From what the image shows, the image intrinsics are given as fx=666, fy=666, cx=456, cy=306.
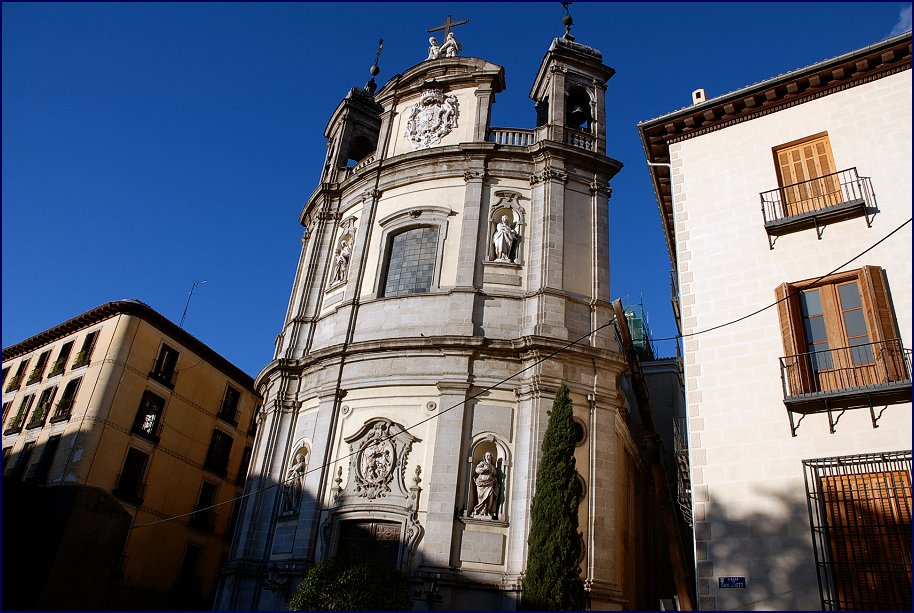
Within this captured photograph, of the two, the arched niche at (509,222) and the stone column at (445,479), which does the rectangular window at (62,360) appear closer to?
the stone column at (445,479)

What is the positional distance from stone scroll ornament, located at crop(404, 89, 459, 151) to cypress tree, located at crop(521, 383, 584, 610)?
11288 millimetres

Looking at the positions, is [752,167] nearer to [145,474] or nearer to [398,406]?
[398,406]

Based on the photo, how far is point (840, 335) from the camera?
33.0 ft

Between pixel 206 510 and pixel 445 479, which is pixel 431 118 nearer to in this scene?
pixel 445 479

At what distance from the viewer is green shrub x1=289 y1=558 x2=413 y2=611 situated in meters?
12.8

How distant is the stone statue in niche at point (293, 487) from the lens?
56.5 feet

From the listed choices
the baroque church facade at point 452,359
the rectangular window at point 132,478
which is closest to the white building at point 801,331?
the baroque church facade at point 452,359

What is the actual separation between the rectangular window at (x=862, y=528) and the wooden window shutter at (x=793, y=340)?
120cm

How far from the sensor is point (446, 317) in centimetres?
1764

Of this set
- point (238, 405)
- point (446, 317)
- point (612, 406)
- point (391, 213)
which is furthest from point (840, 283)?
point (238, 405)

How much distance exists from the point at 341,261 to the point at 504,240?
17.9 feet

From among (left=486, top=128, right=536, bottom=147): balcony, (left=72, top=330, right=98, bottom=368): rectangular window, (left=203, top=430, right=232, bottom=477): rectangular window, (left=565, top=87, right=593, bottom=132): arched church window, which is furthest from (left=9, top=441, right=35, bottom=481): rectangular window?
(left=565, top=87, right=593, bottom=132): arched church window

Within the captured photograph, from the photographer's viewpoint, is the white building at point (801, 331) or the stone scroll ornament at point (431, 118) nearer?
the white building at point (801, 331)

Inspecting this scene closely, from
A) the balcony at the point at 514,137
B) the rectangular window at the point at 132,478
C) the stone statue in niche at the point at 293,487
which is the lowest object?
the stone statue in niche at the point at 293,487
